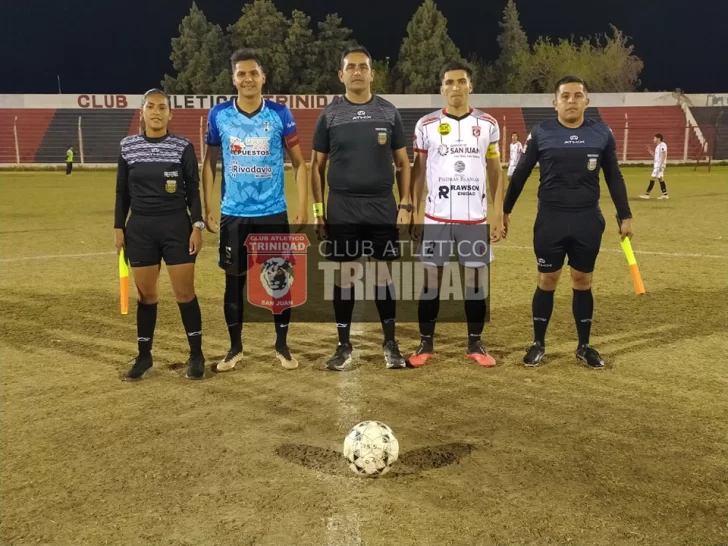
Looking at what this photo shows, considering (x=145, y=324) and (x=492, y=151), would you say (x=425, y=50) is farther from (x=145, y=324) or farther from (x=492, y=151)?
(x=145, y=324)

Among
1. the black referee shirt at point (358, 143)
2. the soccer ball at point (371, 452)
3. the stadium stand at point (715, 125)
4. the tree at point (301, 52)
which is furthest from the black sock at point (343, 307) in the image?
the tree at point (301, 52)

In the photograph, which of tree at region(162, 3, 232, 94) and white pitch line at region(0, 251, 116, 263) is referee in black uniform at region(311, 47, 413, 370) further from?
tree at region(162, 3, 232, 94)

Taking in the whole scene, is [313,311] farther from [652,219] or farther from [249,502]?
[652,219]

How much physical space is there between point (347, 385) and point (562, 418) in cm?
168

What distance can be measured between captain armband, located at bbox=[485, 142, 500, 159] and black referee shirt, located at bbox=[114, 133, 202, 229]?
249cm

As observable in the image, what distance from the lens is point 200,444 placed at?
A: 427cm

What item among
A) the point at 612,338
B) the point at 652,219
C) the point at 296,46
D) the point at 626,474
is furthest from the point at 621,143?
the point at 626,474

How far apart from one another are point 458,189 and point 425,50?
61521mm

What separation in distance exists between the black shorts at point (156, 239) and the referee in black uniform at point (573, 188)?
9.60ft

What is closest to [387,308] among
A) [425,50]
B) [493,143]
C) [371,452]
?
[493,143]

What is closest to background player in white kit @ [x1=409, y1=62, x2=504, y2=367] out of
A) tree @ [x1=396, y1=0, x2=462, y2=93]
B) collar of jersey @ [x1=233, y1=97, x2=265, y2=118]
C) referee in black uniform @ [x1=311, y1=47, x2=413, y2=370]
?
referee in black uniform @ [x1=311, y1=47, x2=413, y2=370]

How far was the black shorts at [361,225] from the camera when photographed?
5.59 m

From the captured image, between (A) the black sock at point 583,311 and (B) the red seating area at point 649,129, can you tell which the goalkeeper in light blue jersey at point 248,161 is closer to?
(A) the black sock at point 583,311

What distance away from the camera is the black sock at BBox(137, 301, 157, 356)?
18.4 ft
